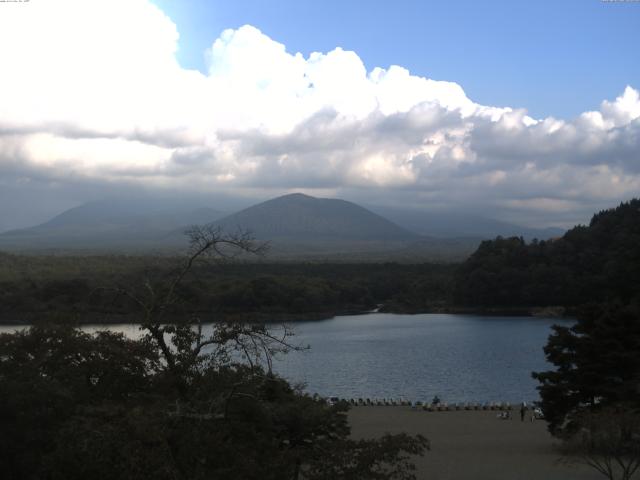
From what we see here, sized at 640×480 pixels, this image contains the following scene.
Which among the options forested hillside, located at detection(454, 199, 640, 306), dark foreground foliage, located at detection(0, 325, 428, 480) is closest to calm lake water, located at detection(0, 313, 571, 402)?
forested hillside, located at detection(454, 199, 640, 306)

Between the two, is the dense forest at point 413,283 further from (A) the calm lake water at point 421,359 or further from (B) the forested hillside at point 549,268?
(A) the calm lake water at point 421,359

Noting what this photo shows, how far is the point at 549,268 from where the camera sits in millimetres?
53625

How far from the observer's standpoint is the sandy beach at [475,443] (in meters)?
12.3

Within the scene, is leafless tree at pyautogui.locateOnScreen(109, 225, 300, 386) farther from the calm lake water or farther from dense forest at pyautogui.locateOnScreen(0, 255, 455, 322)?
dense forest at pyautogui.locateOnScreen(0, 255, 455, 322)

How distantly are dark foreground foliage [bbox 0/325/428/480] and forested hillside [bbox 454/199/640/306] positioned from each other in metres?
44.3

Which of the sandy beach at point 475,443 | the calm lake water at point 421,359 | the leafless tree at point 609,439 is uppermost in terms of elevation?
the leafless tree at point 609,439

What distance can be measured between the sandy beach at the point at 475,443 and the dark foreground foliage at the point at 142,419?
15.4ft

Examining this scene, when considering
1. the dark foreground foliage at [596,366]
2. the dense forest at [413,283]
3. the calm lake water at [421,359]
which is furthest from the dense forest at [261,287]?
the dark foreground foliage at [596,366]

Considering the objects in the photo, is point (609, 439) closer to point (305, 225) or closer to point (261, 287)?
point (261, 287)

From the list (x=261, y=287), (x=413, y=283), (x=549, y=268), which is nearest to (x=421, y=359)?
(x=261, y=287)

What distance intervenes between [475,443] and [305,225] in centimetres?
17166

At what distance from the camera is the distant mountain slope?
17512 centimetres

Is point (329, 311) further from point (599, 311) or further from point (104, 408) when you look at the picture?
point (104, 408)

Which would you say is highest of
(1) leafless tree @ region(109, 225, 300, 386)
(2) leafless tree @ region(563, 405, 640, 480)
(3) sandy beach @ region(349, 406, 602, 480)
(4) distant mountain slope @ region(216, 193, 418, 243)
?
(4) distant mountain slope @ region(216, 193, 418, 243)
